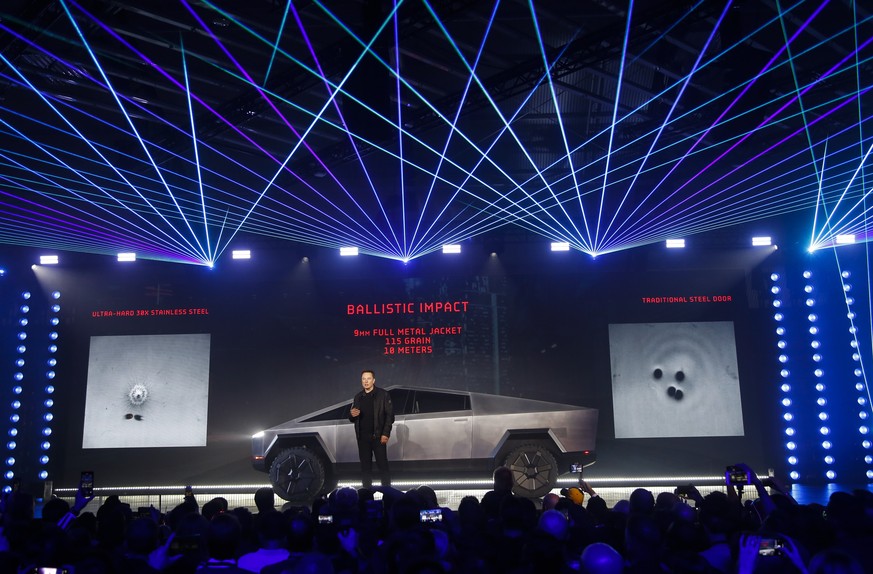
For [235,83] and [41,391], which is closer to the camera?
[235,83]

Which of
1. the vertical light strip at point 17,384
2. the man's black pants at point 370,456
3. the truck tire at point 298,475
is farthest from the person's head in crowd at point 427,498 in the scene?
the vertical light strip at point 17,384

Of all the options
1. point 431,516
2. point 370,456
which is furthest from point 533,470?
point 431,516

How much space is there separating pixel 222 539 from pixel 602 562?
182 cm

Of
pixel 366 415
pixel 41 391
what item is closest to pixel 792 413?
pixel 366 415

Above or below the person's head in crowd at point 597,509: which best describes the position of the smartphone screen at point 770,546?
above

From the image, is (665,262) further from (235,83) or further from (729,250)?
(235,83)

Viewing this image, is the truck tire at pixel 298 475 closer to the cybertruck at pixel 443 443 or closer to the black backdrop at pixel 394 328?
the cybertruck at pixel 443 443

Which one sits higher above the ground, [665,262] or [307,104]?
[307,104]

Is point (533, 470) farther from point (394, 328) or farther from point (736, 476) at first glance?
point (736, 476)

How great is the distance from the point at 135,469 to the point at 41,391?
2.07 meters

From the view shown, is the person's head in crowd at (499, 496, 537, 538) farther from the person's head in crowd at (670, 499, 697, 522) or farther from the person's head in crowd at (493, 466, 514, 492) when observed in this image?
the person's head in crowd at (493, 466, 514, 492)

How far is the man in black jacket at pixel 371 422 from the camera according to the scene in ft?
32.7

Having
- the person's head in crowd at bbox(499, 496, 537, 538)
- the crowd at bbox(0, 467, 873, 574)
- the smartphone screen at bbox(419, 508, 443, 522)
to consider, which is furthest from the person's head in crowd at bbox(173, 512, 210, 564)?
the person's head in crowd at bbox(499, 496, 537, 538)

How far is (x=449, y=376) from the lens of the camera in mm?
11711
